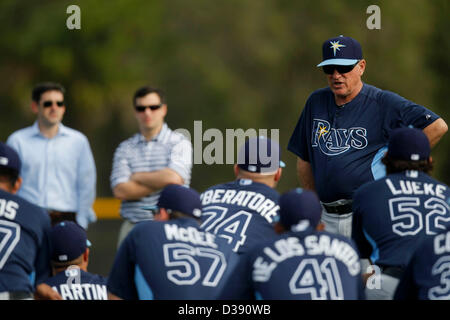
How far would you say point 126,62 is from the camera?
2038 centimetres

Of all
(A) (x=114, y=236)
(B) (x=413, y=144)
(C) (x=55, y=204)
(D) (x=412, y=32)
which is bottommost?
(A) (x=114, y=236)

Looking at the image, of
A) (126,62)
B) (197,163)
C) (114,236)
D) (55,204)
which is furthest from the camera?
(126,62)

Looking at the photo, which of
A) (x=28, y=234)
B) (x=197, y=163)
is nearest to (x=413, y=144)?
(x=28, y=234)

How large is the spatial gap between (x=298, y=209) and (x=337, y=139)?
7.71ft

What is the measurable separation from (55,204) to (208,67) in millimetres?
11277

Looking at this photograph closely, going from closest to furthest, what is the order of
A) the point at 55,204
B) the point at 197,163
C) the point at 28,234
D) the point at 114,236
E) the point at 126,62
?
the point at 28,234 < the point at 55,204 < the point at 114,236 < the point at 197,163 < the point at 126,62

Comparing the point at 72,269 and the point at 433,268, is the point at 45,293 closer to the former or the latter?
the point at 72,269

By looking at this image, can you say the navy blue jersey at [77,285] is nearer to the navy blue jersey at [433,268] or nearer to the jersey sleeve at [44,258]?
the jersey sleeve at [44,258]

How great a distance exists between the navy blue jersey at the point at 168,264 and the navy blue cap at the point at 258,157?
1.24 m

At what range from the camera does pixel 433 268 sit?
5168 mm

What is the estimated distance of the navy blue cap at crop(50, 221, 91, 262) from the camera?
6.44 m

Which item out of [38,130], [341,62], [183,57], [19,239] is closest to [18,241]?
[19,239]

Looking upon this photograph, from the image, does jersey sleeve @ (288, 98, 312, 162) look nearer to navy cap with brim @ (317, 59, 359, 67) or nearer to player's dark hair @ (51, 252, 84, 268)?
navy cap with brim @ (317, 59, 359, 67)

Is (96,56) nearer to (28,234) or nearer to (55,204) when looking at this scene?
(55,204)
